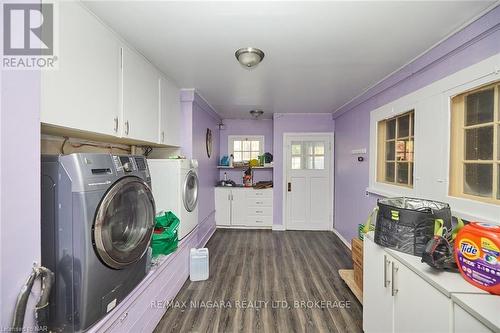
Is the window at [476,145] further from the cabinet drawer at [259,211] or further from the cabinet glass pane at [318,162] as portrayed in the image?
the cabinet drawer at [259,211]

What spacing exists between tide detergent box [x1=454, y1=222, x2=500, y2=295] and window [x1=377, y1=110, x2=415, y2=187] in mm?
1167

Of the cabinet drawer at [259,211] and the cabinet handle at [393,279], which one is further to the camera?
the cabinet drawer at [259,211]

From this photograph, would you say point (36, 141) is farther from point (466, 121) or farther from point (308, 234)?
point (308, 234)

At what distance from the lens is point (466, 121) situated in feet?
4.89

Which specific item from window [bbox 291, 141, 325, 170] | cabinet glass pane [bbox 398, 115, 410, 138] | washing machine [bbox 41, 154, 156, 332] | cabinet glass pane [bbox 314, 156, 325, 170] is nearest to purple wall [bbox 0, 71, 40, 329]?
washing machine [bbox 41, 154, 156, 332]

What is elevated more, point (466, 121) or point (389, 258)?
point (466, 121)

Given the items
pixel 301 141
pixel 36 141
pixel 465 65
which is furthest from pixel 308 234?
pixel 36 141

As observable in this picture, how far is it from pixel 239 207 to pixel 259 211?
421 mm

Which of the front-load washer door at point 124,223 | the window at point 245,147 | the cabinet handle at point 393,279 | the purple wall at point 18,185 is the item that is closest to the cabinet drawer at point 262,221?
the window at point 245,147

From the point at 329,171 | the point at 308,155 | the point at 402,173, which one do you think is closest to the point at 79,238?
the point at 402,173

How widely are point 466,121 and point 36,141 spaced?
2.61m

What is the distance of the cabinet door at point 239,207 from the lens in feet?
13.7

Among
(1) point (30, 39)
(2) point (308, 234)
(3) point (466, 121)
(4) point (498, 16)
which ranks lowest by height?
(2) point (308, 234)

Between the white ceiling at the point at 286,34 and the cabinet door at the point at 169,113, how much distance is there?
148 mm
